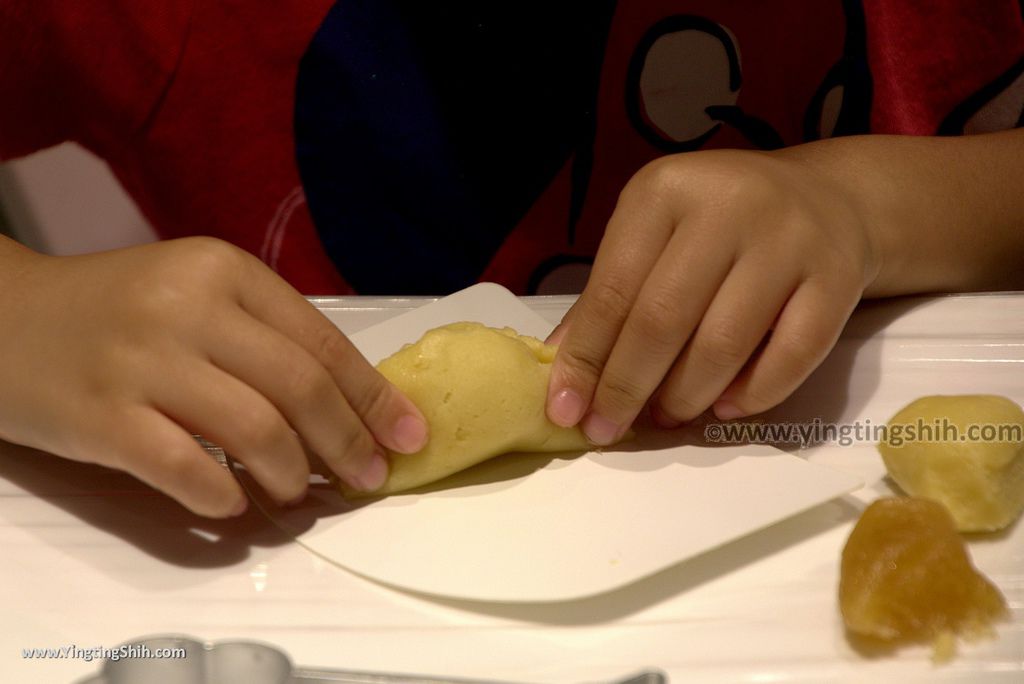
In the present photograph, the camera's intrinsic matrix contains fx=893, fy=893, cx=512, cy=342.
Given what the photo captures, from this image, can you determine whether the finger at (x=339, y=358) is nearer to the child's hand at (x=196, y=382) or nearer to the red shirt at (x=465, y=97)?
the child's hand at (x=196, y=382)

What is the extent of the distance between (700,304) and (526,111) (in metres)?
0.44

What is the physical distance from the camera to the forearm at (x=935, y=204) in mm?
835

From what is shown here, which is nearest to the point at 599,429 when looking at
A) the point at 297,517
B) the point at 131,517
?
the point at 297,517

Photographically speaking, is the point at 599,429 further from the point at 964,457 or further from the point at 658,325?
the point at 964,457

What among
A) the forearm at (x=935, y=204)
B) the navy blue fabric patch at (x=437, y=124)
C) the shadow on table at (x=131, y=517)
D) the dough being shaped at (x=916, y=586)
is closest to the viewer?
the dough being shaped at (x=916, y=586)

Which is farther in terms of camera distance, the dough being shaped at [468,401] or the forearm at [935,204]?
the forearm at [935,204]

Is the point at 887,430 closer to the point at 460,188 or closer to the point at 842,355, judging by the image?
the point at 842,355

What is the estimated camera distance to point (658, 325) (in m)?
0.67

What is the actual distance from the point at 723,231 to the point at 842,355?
20 centimetres

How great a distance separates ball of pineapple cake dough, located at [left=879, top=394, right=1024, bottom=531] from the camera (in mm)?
590

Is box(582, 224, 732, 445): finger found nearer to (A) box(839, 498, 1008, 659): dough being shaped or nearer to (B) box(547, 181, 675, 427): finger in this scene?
(B) box(547, 181, 675, 427): finger

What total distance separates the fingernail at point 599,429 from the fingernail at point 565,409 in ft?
0.03

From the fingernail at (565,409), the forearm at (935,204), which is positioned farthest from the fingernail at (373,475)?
the forearm at (935,204)

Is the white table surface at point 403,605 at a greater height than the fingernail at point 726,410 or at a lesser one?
lesser
